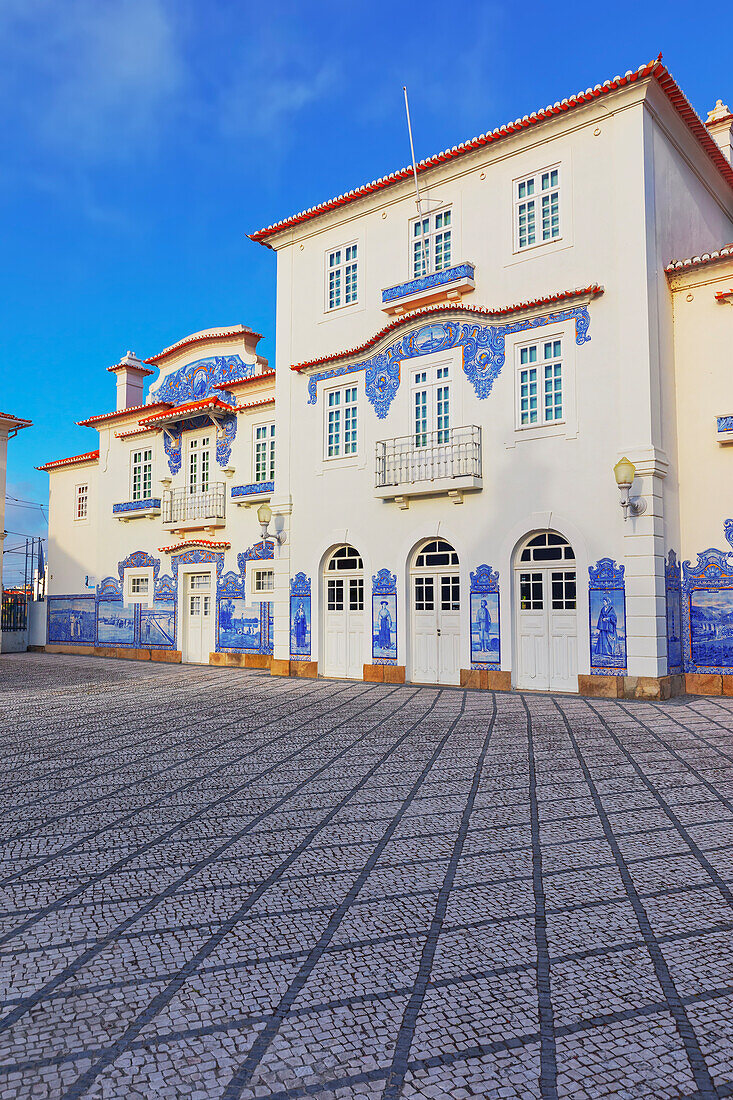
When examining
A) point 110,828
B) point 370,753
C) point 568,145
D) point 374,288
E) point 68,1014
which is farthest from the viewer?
point 374,288

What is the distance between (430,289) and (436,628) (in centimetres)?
654

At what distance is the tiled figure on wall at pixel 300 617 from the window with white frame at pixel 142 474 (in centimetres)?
830

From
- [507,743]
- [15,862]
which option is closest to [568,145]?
[507,743]

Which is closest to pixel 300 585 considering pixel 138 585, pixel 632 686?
pixel 632 686

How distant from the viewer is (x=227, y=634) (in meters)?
19.8

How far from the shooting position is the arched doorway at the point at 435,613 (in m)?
14.2

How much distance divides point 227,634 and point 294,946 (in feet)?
54.6

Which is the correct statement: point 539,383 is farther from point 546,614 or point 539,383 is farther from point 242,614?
point 242,614

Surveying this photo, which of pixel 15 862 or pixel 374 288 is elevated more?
pixel 374 288

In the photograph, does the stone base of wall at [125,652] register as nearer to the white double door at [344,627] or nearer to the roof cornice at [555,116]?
the white double door at [344,627]

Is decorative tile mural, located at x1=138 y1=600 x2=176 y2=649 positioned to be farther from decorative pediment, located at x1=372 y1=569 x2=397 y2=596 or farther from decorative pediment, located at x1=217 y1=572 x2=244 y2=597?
decorative pediment, located at x1=372 y1=569 x2=397 y2=596

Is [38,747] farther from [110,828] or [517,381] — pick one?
[517,381]

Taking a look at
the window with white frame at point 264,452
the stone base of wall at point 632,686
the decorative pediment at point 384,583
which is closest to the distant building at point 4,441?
the window with white frame at point 264,452

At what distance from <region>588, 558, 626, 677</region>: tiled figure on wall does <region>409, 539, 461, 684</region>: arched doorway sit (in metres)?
2.70
